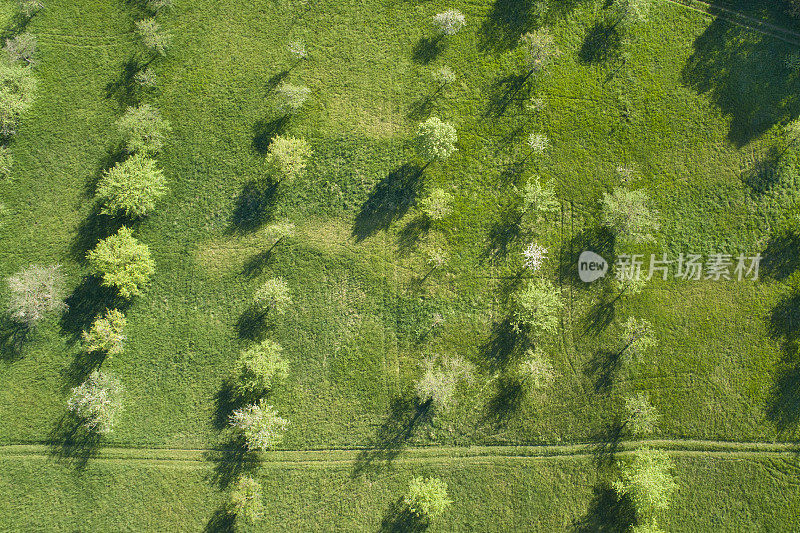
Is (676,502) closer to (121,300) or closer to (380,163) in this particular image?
(380,163)

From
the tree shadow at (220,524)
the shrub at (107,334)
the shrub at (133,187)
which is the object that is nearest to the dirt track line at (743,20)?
the shrub at (133,187)

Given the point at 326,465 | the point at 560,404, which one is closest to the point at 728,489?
the point at 560,404

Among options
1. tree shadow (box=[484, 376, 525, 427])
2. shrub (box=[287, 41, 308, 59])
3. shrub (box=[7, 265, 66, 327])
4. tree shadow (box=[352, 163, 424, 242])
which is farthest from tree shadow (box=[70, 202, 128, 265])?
tree shadow (box=[484, 376, 525, 427])

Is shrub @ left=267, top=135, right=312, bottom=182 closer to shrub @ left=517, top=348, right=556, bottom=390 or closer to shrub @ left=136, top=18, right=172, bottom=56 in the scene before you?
shrub @ left=136, top=18, right=172, bottom=56

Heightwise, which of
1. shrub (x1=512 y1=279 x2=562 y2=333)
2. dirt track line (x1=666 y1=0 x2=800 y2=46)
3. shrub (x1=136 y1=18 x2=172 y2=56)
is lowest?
shrub (x1=512 y1=279 x2=562 y2=333)

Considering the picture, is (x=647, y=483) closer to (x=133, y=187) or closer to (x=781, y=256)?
(x=781, y=256)

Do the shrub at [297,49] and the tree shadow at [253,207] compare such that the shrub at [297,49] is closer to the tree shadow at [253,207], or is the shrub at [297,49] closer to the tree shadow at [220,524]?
the tree shadow at [253,207]
